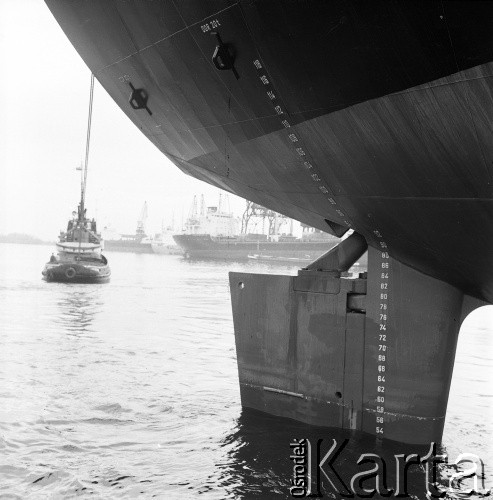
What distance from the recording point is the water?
668cm

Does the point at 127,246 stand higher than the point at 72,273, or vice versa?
the point at 127,246

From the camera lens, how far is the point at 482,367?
14398 millimetres

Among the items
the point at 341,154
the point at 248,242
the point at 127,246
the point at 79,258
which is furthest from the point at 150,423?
the point at 127,246

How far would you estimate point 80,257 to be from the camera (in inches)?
1671

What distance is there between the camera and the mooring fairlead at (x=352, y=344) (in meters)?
7.07

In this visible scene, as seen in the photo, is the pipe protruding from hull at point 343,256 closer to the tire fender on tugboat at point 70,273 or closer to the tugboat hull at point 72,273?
the tugboat hull at point 72,273

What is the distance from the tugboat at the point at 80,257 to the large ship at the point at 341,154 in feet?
92.1

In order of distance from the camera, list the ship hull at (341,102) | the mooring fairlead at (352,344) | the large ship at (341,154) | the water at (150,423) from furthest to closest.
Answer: the mooring fairlead at (352,344) < the water at (150,423) < the large ship at (341,154) < the ship hull at (341,102)

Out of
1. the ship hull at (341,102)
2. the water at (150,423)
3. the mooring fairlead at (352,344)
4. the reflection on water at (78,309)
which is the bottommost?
the reflection on water at (78,309)

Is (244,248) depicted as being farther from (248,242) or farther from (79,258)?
(79,258)

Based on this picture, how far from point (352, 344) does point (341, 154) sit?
8.48ft

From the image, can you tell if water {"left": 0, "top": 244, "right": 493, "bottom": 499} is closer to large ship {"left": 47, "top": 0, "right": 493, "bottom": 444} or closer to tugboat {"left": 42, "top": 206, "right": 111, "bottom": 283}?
large ship {"left": 47, "top": 0, "right": 493, "bottom": 444}

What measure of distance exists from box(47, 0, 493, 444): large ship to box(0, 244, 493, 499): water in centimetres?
81

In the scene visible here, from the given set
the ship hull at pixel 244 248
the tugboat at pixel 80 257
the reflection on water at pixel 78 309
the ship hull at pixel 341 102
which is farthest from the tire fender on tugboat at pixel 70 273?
the ship hull at pixel 244 248
